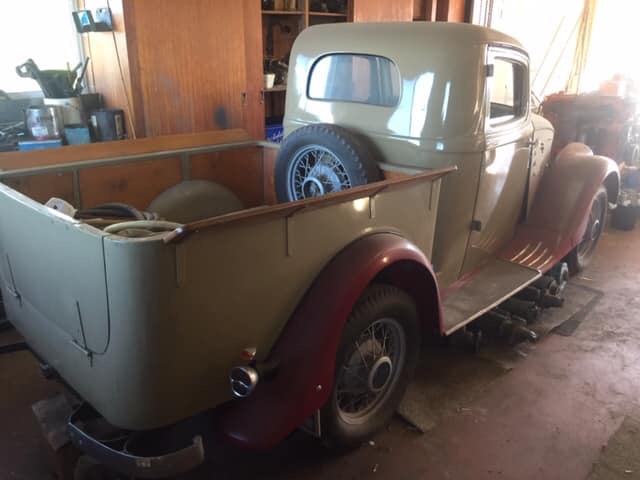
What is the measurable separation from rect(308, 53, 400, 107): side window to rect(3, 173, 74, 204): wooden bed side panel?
4.41 feet

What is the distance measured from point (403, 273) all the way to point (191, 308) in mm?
1048

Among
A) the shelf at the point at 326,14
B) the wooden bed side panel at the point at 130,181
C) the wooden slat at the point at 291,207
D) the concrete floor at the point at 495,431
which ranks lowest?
the concrete floor at the point at 495,431

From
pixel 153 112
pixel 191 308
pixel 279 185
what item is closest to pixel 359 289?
pixel 191 308

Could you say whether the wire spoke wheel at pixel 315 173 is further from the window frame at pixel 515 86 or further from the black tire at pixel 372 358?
the window frame at pixel 515 86

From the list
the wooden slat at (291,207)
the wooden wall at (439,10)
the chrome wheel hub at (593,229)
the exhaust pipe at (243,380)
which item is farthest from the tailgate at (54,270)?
the wooden wall at (439,10)

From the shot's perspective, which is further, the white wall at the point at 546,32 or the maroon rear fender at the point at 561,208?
the white wall at the point at 546,32

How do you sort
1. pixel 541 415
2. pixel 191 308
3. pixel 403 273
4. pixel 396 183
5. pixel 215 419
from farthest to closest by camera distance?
1. pixel 541 415
2. pixel 403 273
3. pixel 396 183
4. pixel 215 419
5. pixel 191 308

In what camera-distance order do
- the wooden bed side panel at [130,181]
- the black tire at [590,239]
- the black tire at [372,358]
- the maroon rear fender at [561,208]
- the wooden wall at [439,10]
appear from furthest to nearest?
the wooden wall at [439,10], the black tire at [590,239], the maroon rear fender at [561,208], the wooden bed side panel at [130,181], the black tire at [372,358]

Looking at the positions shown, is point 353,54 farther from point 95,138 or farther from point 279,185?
→ point 95,138

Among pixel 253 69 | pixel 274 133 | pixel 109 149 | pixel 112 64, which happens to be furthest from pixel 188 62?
pixel 109 149

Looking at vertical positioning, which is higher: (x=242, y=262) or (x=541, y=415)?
(x=242, y=262)

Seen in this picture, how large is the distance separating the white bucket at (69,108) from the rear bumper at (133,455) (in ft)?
9.13

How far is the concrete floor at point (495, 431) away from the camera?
2184 mm

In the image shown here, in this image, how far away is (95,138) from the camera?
4.04 meters
